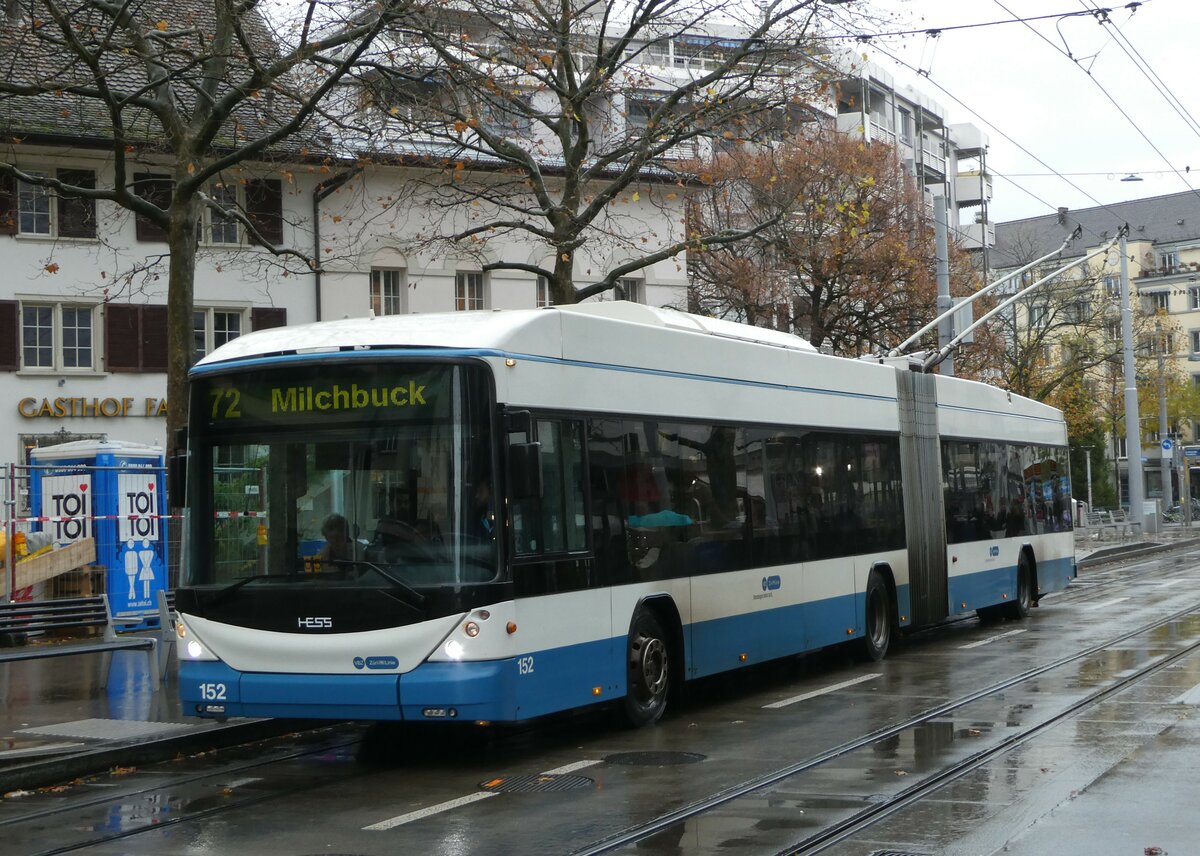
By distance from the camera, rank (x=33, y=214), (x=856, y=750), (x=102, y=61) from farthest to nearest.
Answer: (x=33, y=214), (x=102, y=61), (x=856, y=750)

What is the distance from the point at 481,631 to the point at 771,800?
7.09ft

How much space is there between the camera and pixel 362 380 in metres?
10.3

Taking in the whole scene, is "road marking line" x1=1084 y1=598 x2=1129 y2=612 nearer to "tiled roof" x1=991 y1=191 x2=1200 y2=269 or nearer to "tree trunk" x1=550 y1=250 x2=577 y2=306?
"tree trunk" x1=550 y1=250 x2=577 y2=306

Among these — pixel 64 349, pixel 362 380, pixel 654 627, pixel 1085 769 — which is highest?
pixel 64 349

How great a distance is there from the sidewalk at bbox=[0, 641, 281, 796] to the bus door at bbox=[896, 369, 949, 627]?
26.5 ft

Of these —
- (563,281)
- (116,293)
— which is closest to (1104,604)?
(563,281)

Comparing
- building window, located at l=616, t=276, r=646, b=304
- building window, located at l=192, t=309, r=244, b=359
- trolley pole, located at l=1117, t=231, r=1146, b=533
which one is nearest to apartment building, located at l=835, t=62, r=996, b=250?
trolley pole, located at l=1117, t=231, r=1146, b=533

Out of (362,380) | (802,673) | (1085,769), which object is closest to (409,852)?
→ (362,380)

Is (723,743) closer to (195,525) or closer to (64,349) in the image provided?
(195,525)

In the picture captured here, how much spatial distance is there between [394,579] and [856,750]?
330 centimetres

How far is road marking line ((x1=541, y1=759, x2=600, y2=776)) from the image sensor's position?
10.1m

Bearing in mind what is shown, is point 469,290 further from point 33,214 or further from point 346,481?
point 346,481

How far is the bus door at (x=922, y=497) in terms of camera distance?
58.2ft

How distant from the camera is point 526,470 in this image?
396 inches
